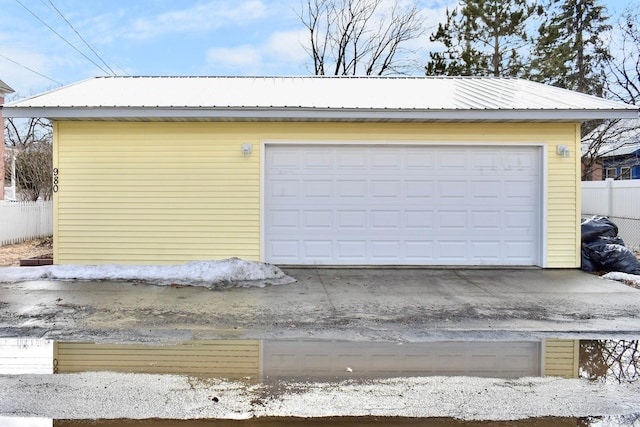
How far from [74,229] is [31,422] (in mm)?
7057

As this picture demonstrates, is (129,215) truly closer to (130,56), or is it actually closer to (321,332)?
(321,332)

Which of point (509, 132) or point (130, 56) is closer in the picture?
point (509, 132)

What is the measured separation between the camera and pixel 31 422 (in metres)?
3.55

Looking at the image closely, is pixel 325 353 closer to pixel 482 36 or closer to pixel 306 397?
pixel 306 397

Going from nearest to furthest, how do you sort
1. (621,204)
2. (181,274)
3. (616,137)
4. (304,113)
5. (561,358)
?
(561,358) → (181,274) → (304,113) → (621,204) → (616,137)

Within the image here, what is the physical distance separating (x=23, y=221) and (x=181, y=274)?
793cm

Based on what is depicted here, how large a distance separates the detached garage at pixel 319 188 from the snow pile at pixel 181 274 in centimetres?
83

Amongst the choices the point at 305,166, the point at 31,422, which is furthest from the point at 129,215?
the point at 31,422

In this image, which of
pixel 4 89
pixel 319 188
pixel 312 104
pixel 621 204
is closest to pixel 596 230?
pixel 621 204

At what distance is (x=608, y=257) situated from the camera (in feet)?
32.8

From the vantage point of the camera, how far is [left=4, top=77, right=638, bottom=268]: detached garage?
392 inches

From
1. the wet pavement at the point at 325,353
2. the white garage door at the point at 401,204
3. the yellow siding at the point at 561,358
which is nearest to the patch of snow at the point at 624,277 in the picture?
the wet pavement at the point at 325,353

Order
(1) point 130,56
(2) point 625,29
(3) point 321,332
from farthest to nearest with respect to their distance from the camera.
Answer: (1) point 130,56
(2) point 625,29
(3) point 321,332

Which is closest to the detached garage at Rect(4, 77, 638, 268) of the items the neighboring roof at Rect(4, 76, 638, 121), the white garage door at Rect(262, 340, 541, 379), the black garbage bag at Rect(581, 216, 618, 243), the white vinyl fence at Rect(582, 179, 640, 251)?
the neighboring roof at Rect(4, 76, 638, 121)
